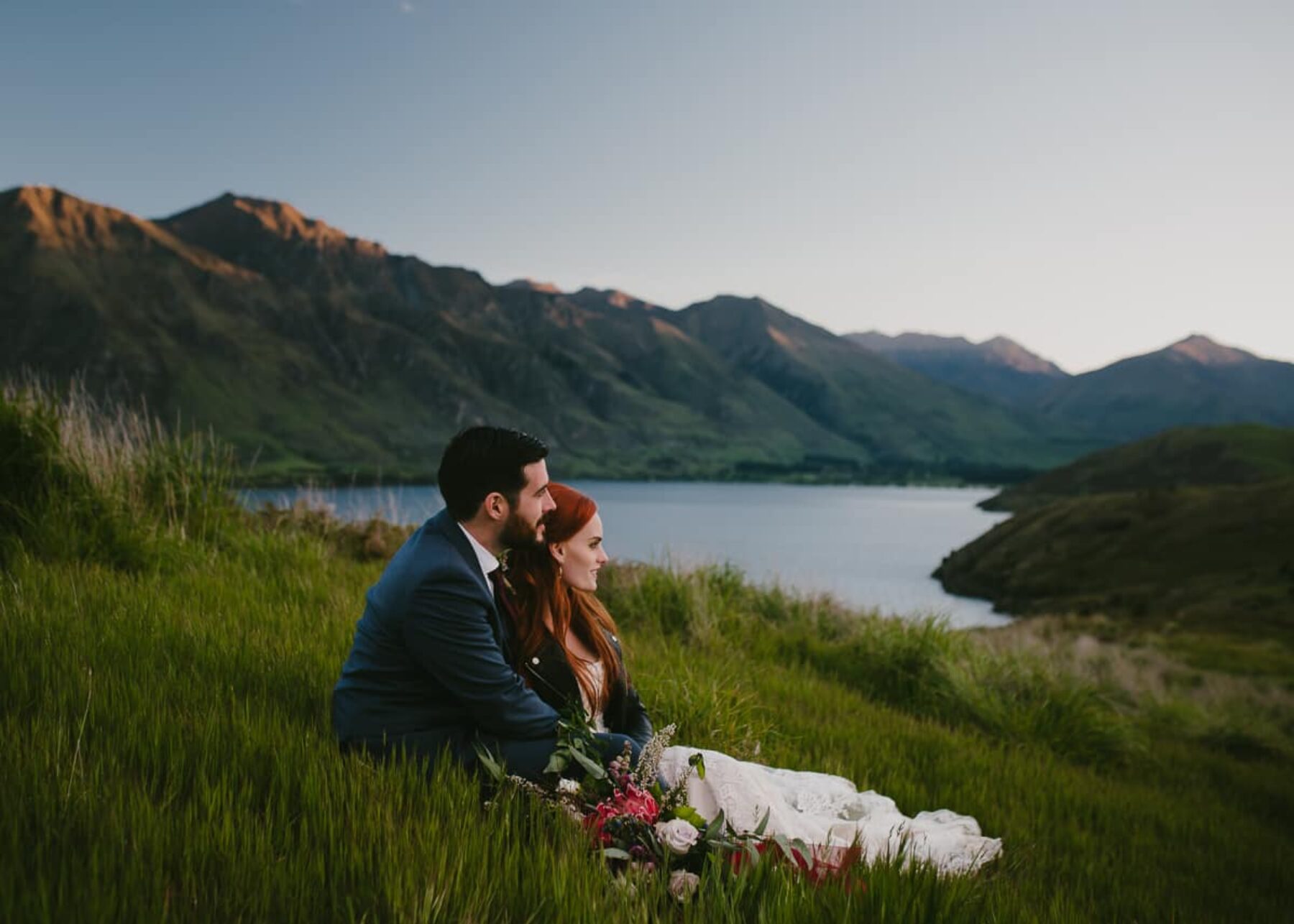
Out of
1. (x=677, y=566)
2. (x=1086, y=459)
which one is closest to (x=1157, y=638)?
(x=677, y=566)

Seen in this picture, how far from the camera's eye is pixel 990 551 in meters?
80.8

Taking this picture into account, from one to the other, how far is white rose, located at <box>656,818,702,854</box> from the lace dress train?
383 millimetres

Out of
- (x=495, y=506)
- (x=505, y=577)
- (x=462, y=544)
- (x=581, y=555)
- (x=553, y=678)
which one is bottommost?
(x=553, y=678)

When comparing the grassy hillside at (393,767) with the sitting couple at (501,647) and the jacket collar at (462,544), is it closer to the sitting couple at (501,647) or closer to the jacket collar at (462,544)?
the sitting couple at (501,647)

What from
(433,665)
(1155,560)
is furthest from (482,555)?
(1155,560)

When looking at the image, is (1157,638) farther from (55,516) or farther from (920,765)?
(55,516)

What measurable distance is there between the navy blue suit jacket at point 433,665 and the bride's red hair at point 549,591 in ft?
1.38

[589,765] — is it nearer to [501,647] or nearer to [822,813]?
[501,647]

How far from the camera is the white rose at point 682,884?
251 centimetres

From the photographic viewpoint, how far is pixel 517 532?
11.6 feet

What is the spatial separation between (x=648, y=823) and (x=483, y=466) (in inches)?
61.3

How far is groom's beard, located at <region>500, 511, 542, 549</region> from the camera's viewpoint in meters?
3.51

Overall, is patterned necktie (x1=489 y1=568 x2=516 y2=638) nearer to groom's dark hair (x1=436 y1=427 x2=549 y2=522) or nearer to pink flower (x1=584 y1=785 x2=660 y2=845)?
groom's dark hair (x1=436 y1=427 x2=549 y2=522)

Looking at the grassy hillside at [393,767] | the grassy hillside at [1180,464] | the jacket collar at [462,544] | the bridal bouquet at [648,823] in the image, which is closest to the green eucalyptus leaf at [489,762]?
the bridal bouquet at [648,823]
